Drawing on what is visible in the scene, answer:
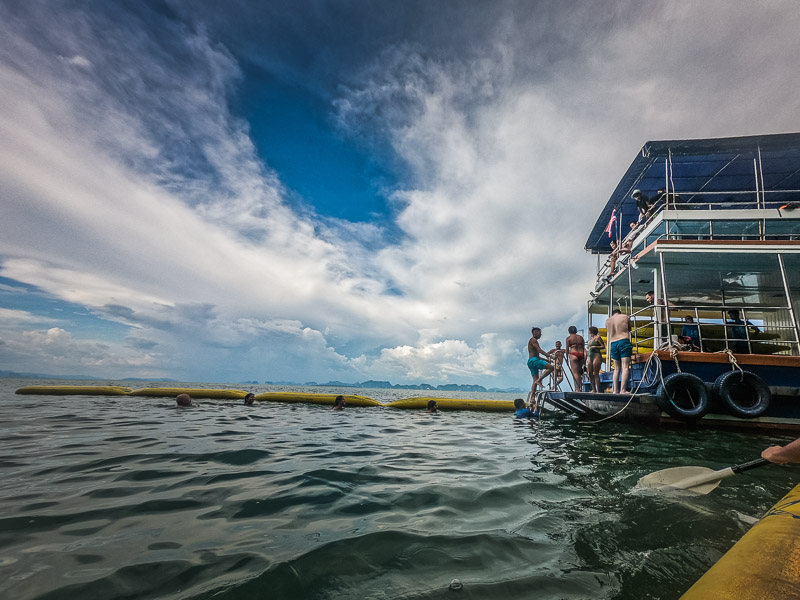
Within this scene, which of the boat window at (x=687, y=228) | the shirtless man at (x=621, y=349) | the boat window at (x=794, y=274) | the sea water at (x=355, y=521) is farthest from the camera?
the boat window at (x=687, y=228)

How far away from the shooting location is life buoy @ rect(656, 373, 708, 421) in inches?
287

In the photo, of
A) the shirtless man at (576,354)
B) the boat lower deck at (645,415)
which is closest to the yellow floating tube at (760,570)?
the boat lower deck at (645,415)

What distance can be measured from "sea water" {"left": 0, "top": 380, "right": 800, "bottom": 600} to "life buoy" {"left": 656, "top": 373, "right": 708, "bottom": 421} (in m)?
1.66

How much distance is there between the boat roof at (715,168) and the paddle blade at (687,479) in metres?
8.37

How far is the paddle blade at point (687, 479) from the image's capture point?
338cm

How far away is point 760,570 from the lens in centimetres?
151

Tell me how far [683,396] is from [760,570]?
7899mm

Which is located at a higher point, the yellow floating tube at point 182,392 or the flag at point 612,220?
the flag at point 612,220

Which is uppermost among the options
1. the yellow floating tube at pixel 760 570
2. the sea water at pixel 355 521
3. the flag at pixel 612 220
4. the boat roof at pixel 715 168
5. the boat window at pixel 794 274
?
the boat roof at pixel 715 168

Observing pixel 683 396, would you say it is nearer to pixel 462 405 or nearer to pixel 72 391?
pixel 462 405

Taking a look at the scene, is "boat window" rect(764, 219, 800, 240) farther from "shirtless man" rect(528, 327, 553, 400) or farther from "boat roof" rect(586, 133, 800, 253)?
"shirtless man" rect(528, 327, 553, 400)

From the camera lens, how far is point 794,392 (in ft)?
23.7

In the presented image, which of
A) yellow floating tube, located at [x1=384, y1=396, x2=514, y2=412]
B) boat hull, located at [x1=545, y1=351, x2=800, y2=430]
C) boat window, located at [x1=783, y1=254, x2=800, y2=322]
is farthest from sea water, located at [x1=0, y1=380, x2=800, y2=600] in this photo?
yellow floating tube, located at [x1=384, y1=396, x2=514, y2=412]

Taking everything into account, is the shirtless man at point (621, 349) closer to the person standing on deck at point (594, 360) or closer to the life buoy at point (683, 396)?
the person standing on deck at point (594, 360)
